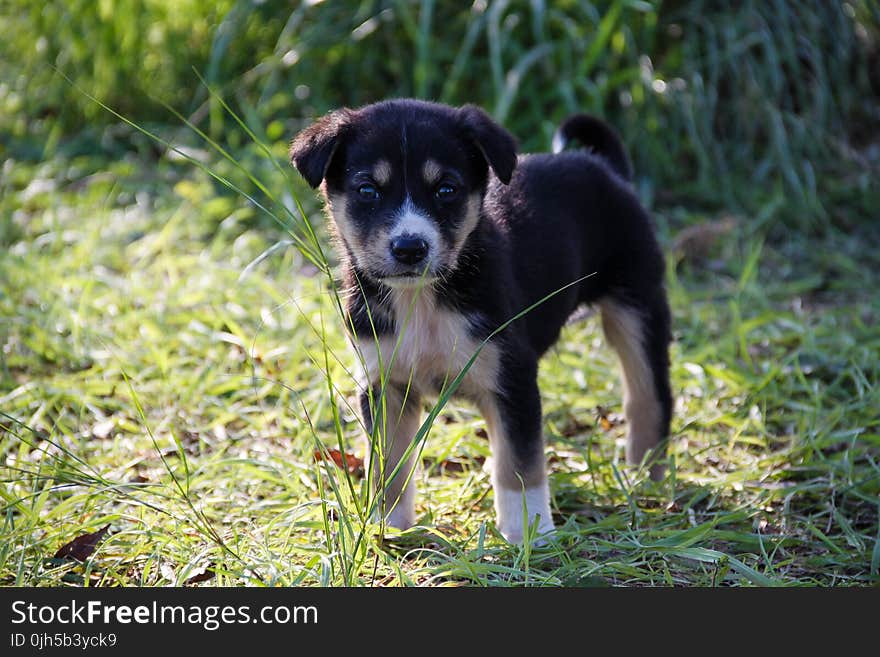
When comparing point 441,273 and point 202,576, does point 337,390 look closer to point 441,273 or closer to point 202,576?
point 441,273

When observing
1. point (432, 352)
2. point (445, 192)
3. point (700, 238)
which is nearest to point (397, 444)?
point (432, 352)

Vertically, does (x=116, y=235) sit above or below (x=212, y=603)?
above

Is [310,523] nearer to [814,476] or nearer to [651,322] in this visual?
[651,322]

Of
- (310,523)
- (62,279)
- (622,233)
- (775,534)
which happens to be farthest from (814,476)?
(62,279)

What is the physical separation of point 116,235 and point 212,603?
3765 millimetres

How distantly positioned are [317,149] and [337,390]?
764mm

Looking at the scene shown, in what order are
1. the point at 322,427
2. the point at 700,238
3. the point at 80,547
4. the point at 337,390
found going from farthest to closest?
1. the point at 700,238
2. the point at 322,427
3. the point at 80,547
4. the point at 337,390

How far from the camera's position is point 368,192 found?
3238mm

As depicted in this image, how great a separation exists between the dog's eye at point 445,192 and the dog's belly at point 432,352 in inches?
13.1

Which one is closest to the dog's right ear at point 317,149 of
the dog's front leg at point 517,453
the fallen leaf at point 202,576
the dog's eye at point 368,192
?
the dog's eye at point 368,192

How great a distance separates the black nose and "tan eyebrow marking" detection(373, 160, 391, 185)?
0.78ft

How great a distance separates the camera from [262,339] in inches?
193

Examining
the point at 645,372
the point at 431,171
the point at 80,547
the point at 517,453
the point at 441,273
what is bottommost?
the point at 80,547

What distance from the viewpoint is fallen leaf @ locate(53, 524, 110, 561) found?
3238mm
